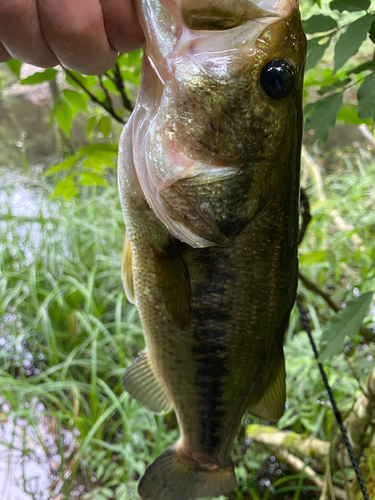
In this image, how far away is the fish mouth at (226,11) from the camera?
47 cm

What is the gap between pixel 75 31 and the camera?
438 millimetres

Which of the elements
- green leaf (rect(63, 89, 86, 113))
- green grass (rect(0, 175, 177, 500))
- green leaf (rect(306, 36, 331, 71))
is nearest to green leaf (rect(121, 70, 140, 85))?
green leaf (rect(63, 89, 86, 113))

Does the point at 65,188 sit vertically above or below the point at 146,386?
above

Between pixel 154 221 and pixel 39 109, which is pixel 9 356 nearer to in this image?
pixel 154 221

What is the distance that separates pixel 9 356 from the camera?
200 centimetres

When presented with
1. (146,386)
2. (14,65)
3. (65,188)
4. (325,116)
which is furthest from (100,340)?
(325,116)

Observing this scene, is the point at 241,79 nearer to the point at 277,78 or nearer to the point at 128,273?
the point at 277,78

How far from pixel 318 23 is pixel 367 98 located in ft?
0.66

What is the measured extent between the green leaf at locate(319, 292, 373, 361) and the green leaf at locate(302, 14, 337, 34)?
562 millimetres

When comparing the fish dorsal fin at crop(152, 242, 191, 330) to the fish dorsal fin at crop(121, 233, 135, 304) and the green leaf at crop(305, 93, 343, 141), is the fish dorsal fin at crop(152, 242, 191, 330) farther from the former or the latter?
the green leaf at crop(305, 93, 343, 141)

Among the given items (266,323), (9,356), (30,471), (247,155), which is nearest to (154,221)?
(247,155)

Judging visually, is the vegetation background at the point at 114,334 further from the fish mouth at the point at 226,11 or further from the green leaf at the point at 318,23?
the fish mouth at the point at 226,11

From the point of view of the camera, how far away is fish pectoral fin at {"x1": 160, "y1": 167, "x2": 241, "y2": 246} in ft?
1.83

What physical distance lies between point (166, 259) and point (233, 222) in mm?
148
